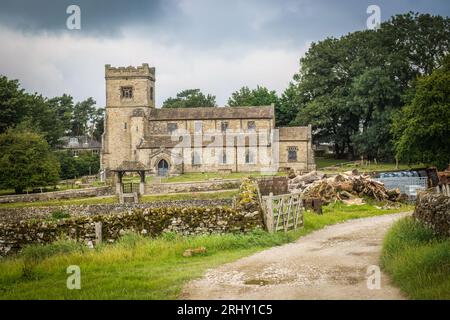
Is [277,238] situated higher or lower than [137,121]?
lower

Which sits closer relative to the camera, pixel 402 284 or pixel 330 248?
pixel 402 284

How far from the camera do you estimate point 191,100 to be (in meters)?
106

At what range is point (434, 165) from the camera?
3997cm

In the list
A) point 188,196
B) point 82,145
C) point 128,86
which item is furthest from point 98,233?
point 82,145

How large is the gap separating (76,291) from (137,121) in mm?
56634

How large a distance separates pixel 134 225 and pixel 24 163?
36.9 m

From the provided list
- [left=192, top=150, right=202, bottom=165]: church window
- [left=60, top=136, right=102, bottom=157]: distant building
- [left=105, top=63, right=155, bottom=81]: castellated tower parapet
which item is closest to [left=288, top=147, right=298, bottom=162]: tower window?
[left=192, top=150, right=202, bottom=165]: church window

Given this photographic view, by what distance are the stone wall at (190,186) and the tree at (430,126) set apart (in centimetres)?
1558

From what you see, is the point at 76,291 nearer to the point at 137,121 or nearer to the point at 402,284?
the point at 402,284

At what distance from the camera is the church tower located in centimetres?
6412

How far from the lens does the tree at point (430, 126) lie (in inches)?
1548

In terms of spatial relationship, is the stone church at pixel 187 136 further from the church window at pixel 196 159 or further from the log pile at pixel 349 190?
the log pile at pixel 349 190
